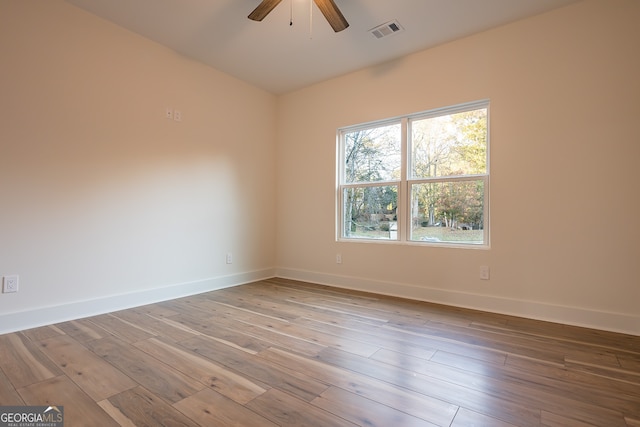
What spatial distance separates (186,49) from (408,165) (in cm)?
272

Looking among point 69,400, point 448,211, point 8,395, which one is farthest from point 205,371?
point 448,211

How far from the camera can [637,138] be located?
232 cm

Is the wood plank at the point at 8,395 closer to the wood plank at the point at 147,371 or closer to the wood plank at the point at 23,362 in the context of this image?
the wood plank at the point at 23,362

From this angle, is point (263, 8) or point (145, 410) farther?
point (263, 8)

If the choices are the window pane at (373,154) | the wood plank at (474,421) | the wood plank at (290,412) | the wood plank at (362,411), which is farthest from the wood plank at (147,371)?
the window pane at (373,154)

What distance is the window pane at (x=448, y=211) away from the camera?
9.95 ft

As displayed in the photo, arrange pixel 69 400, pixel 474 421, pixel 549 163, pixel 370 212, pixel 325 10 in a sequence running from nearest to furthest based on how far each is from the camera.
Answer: pixel 474 421
pixel 69 400
pixel 325 10
pixel 549 163
pixel 370 212

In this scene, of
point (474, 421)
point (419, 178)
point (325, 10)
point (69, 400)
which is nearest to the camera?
point (474, 421)

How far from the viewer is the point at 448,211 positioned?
3.19 meters

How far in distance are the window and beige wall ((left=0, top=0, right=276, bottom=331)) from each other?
1517 millimetres

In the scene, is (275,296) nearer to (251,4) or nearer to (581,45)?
(251,4)

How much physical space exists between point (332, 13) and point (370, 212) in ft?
7.05

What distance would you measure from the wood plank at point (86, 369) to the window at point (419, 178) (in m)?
2.73

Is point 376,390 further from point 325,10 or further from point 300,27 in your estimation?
point 300,27
